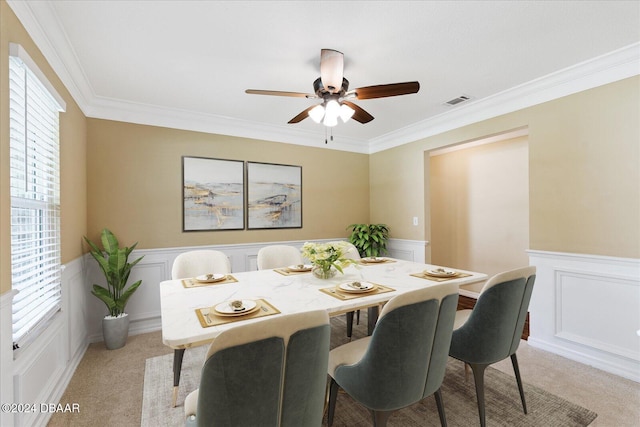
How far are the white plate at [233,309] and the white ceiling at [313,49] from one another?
1.71m

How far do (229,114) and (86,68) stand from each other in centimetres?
141

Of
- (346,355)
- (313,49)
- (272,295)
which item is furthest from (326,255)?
(313,49)

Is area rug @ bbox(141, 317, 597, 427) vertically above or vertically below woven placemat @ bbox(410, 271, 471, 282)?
below

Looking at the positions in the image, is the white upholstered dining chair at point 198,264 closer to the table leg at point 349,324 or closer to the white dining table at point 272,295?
the white dining table at point 272,295

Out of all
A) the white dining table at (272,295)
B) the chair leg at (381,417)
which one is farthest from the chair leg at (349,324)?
the chair leg at (381,417)

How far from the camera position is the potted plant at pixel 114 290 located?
2865 mm

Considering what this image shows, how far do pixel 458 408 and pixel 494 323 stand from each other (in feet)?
2.39

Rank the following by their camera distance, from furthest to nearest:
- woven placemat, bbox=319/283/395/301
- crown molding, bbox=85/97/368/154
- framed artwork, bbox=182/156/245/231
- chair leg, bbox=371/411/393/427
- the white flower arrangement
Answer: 1. framed artwork, bbox=182/156/245/231
2. crown molding, bbox=85/97/368/154
3. the white flower arrangement
4. woven placemat, bbox=319/283/395/301
5. chair leg, bbox=371/411/393/427

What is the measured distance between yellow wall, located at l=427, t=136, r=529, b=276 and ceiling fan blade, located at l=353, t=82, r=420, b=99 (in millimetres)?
2316

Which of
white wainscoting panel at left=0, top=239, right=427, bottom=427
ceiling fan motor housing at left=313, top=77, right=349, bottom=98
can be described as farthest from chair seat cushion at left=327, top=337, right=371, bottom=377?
ceiling fan motor housing at left=313, top=77, right=349, bottom=98

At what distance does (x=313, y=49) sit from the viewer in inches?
86.5

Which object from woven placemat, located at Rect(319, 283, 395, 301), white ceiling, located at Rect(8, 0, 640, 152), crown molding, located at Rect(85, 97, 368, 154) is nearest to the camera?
woven placemat, located at Rect(319, 283, 395, 301)

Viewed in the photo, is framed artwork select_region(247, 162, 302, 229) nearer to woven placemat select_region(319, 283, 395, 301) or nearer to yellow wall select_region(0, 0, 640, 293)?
yellow wall select_region(0, 0, 640, 293)

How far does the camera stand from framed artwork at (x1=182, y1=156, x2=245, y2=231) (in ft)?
11.8
